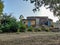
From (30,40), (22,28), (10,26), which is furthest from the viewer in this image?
(10,26)

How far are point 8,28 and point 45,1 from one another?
803 inches

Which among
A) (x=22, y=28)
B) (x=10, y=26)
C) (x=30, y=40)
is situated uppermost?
(x=10, y=26)

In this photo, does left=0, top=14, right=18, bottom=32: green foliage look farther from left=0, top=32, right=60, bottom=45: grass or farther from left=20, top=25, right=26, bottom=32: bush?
left=0, top=32, right=60, bottom=45: grass

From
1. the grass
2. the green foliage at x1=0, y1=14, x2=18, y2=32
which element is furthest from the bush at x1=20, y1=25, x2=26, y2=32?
the grass

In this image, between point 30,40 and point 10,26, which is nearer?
point 30,40

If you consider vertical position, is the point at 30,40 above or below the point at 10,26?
below

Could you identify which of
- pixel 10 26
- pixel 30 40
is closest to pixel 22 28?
pixel 10 26

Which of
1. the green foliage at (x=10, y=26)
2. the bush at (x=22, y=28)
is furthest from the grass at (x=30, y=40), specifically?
the green foliage at (x=10, y=26)

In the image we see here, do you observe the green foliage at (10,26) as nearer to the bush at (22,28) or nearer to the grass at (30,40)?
the bush at (22,28)

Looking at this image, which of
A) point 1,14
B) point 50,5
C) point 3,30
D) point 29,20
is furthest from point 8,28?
point 29,20

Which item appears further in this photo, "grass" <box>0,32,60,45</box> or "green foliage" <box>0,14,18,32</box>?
"green foliage" <box>0,14,18,32</box>

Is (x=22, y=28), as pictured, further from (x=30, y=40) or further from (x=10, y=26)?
(x=30, y=40)

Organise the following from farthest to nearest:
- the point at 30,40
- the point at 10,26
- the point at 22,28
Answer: the point at 10,26, the point at 22,28, the point at 30,40

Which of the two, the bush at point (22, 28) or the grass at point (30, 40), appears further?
the bush at point (22, 28)
